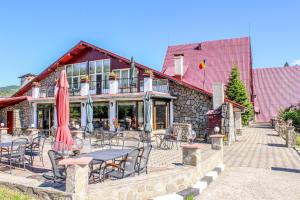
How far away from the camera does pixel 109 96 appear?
58.7 feet

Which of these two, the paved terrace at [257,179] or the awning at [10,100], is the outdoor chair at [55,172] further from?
the awning at [10,100]

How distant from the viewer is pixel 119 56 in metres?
19.8

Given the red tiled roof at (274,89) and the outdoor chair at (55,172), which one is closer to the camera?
the outdoor chair at (55,172)

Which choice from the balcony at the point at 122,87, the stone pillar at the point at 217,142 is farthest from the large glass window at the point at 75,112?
the stone pillar at the point at 217,142

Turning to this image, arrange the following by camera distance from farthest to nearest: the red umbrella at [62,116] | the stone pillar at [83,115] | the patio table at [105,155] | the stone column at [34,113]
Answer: the stone column at [34,113]
the stone pillar at [83,115]
the red umbrella at [62,116]
the patio table at [105,155]

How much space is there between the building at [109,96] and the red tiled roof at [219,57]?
812 centimetres

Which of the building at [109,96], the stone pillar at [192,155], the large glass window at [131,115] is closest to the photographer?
the stone pillar at [192,155]

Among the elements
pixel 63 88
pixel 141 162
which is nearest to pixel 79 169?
pixel 141 162

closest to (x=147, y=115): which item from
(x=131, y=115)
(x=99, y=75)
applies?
(x=131, y=115)

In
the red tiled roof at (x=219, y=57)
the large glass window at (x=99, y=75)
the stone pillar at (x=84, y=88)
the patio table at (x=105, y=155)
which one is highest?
the red tiled roof at (x=219, y=57)

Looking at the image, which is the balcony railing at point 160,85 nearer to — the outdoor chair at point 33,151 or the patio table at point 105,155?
the outdoor chair at point 33,151

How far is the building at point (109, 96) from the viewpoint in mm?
17094

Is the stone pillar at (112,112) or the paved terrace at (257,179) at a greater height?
the stone pillar at (112,112)

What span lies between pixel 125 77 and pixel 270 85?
29.9 meters
